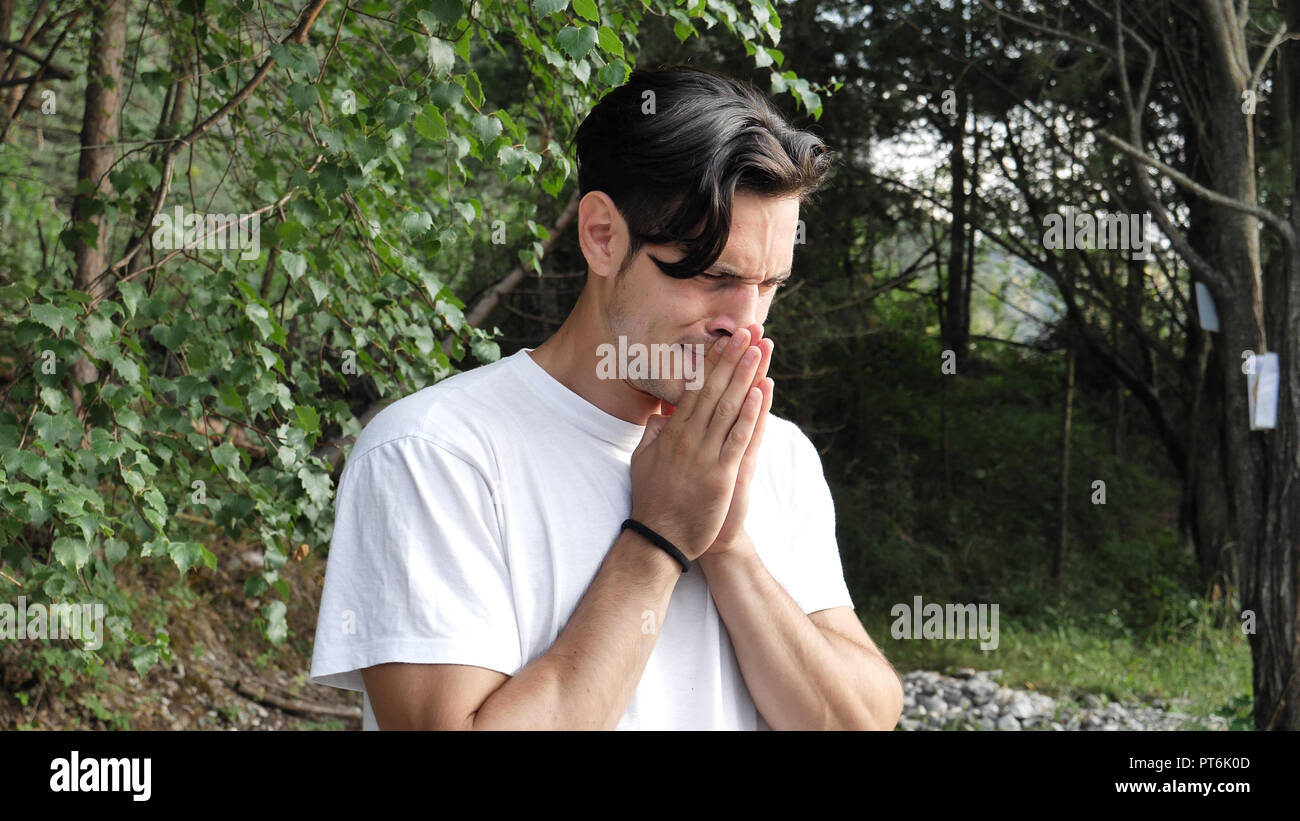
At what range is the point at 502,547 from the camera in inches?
60.9

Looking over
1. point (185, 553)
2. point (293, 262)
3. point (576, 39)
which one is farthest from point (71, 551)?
point (576, 39)

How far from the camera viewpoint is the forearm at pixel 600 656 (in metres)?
1.39

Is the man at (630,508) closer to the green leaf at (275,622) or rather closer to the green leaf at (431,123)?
the green leaf at (431,123)

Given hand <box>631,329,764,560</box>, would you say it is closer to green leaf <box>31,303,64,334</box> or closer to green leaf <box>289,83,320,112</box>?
green leaf <box>289,83,320,112</box>

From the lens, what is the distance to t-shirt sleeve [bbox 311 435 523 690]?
1400 mm

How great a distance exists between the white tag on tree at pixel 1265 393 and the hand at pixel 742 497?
4.34 meters

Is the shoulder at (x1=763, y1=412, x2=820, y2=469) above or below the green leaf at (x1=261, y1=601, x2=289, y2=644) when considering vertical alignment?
above

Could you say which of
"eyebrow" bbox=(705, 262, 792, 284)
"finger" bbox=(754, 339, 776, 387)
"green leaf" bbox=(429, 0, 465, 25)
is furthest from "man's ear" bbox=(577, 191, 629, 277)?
"green leaf" bbox=(429, 0, 465, 25)

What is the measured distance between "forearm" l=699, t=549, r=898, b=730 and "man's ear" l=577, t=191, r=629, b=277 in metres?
0.49

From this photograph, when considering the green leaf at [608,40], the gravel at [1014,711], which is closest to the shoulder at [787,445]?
the green leaf at [608,40]

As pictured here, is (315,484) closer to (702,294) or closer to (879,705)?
(702,294)

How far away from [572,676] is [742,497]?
15.3 inches
